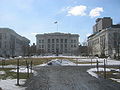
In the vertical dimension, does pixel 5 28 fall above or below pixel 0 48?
above

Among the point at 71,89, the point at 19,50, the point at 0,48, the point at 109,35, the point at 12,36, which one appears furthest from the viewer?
the point at 19,50

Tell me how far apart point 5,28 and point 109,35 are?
215ft

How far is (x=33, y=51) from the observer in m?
177

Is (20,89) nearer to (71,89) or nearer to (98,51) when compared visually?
(71,89)

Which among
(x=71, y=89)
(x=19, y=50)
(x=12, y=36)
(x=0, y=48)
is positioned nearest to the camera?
(x=71, y=89)

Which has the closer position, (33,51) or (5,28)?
(5,28)

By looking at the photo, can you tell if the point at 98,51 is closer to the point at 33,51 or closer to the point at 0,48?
the point at 33,51

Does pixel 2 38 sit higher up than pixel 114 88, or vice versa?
pixel 2 38

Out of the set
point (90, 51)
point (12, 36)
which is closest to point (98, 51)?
point (90, 51)

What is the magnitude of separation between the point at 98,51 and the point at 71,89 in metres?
151

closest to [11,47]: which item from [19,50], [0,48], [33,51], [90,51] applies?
[0,48]

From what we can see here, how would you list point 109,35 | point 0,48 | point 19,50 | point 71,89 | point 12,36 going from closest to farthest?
point 71,89 → point 109,35 → point 0,48 → point 12,36 → point 19,50

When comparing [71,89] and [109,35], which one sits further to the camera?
[109,35]

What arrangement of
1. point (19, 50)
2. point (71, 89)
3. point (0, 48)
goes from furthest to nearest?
point (19, 50), point (0, 48), point (71, 89)
